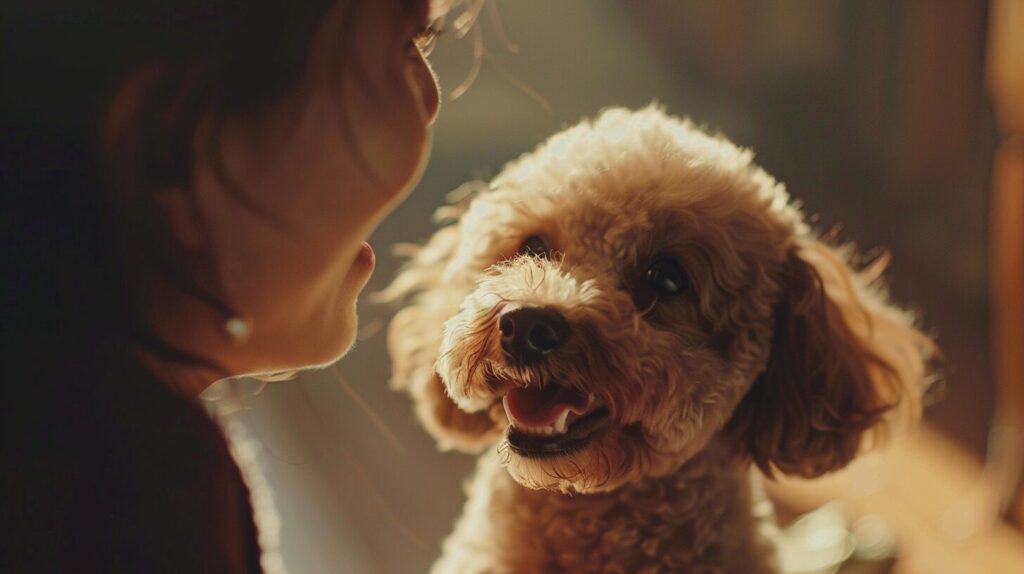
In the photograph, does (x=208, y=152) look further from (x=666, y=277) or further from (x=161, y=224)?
(x=666, y=277)

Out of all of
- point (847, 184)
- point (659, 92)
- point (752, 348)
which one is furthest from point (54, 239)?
point (847, 184)

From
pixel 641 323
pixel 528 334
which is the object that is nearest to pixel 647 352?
pixel 641 323

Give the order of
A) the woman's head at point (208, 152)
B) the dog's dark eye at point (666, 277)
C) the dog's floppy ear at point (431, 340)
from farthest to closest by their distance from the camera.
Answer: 1. the dog's floppy ear at point (431, 340)
2. the dog's dark eye at point (666, 277)
3. the woman's head at point (208, 152)

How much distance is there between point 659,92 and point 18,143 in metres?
0.85

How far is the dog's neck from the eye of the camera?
819 millimetres

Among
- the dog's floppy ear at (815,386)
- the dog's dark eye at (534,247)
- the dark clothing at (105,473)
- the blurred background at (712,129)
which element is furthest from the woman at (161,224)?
the dog's floppy ear at (815,386)

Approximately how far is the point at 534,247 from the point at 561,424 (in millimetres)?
216

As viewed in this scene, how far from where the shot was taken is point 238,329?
44cm

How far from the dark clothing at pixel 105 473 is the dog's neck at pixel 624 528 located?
44cm

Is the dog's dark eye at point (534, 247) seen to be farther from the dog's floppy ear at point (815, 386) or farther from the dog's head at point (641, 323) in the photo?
the dog's floppy ear at point (815, 386)

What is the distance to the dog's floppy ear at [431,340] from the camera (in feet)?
2.91

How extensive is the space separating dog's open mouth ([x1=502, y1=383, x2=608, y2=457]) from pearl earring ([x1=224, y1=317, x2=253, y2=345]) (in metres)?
0.25

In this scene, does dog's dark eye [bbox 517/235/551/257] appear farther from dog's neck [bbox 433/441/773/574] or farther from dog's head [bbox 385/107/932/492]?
dog's neck [bbox 433/441/773/574]

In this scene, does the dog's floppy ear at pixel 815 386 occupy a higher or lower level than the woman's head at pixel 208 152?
higher
